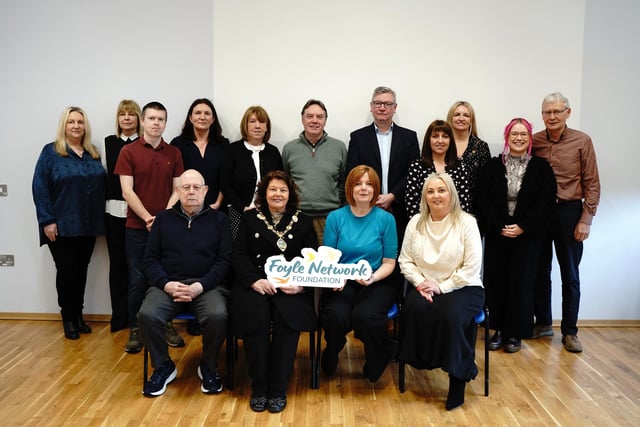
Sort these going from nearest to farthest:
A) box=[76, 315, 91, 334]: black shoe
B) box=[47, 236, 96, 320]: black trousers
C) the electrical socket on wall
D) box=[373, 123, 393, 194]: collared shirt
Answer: box=[373, 123, 393, 194]: collared shirt, box=[47, 236, 96, 320]: black trousers, box=[76, 315, 91, 334]: black shoe, the electrical socket on wall

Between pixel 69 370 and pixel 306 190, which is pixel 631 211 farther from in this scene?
pixel 69 370

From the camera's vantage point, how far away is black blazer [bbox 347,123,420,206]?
3863 mm

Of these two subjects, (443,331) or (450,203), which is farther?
(450,203)

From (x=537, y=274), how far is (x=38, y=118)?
3.97 meters

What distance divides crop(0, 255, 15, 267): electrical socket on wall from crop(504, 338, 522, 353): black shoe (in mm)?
3803

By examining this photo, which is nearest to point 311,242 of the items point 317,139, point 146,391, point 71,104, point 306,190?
point 306,190

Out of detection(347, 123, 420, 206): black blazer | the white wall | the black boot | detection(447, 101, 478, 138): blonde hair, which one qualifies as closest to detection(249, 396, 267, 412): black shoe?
the black boot

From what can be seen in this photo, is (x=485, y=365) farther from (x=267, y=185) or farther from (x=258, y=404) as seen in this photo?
(x=267, y=185)

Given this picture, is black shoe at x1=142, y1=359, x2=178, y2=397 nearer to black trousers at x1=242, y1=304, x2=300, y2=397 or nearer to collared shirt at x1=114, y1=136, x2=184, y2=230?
black trousers at x1=242, y1=304, x2=300, y2=397

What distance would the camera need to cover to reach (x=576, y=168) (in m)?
3.81

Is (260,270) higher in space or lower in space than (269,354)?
higher

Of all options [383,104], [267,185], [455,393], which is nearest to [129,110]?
[267,185]

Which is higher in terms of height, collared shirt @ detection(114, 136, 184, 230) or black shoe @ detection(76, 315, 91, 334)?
collared shirt @ detection(114, 136, 184, 230)

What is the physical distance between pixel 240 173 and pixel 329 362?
140cm
